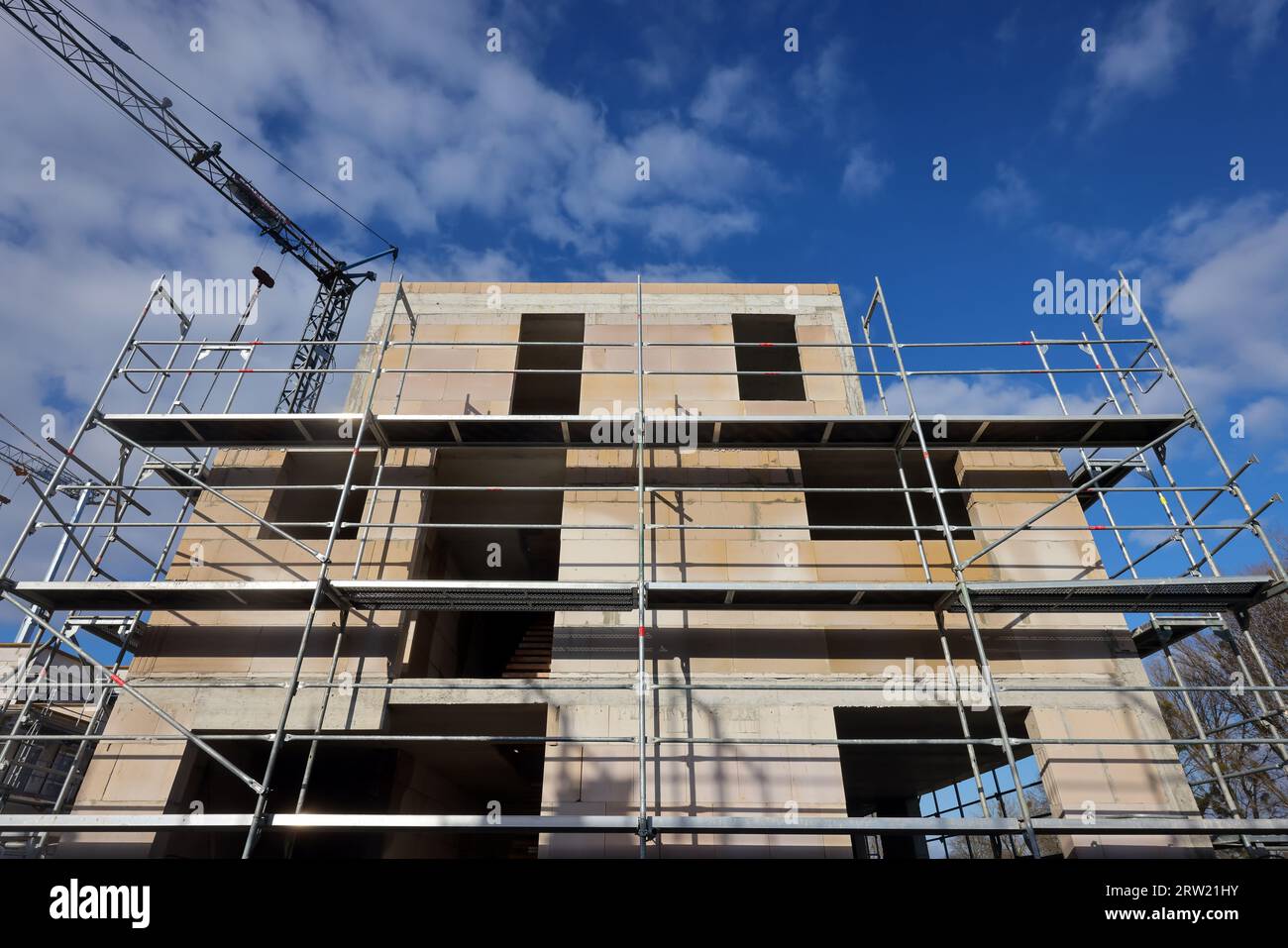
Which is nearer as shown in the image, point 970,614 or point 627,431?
point 970,614

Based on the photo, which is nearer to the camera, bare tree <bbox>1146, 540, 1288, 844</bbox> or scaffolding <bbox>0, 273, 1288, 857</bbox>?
scaffolding <bbox>0, 273, 1288, 857</bbox>

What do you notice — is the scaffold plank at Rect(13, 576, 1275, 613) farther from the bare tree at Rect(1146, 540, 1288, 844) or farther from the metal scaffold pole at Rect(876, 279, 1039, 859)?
the bare tree at Rect(1146, 540, 1288, 844)

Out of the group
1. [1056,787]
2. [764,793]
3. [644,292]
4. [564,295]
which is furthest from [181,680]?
[1056,787]

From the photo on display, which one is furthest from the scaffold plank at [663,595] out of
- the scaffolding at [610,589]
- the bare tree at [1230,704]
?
the bare tree at [1230,704]

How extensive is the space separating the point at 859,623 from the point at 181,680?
8.64 m

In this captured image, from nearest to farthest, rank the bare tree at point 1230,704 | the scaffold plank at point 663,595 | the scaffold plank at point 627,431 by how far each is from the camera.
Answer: the scaffold plank at point 663,595
the scaffold plank at point 627,431
the bare tree at point 1230,704

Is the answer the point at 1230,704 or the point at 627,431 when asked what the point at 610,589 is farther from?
the point at 1230,704

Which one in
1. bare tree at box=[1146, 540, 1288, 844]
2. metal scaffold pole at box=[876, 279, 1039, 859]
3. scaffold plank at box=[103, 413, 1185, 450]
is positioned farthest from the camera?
bare tree at box=[1146, 540, 1288, 844]

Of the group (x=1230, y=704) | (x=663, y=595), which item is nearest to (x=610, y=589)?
(x=663, y=595)

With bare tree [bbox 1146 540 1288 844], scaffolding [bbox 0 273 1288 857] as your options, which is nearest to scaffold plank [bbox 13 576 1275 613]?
scaffolding [bbox 0 273 1288 857]

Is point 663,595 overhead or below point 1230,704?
below

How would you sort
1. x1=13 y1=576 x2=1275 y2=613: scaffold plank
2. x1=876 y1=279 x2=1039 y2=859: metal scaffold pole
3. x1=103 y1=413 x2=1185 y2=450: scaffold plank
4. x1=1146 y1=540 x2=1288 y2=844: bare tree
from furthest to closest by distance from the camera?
x1=1146 y1=540 x2=1288 y2=844: bare tree < x1=103 y1=413 x2=1185 y2=450: scaffold plank < x1=13 y1=576 x2=1275 y2=613: scaffold plank < x1=876 y1=279 x2=1039 y2=859: metal scaffold pole

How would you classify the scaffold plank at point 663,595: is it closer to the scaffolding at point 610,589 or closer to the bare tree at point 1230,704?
the scaffolding at point 610,589
